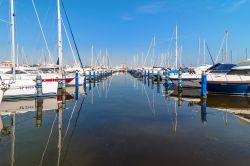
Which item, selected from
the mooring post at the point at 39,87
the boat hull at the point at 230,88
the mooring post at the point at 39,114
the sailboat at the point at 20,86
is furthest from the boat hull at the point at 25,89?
the boat hull at the point at 230,88

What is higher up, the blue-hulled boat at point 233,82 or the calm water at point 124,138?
the blue-hulled boat at point 233,82

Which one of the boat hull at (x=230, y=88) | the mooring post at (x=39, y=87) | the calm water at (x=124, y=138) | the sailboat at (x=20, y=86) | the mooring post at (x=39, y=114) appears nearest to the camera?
the calm water at (x=124, y=138)

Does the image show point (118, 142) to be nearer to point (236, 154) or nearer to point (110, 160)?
point (110, 160)

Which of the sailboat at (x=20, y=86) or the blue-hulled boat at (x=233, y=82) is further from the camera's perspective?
the blue-hulled boat at (x=233, y=82)

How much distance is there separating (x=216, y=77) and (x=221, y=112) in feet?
30.6

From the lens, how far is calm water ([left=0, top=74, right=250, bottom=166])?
6.46 m

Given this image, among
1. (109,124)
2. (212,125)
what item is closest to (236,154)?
(212,125)

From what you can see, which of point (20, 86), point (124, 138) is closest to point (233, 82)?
point (124, 138)

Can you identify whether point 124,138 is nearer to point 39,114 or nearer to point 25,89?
point 39,114

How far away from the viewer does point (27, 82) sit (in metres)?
18.4

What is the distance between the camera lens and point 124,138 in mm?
8438

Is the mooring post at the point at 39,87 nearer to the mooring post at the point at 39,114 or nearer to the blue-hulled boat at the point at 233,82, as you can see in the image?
the mooring post at the point at 39,114

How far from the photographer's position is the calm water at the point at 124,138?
6.46 meters

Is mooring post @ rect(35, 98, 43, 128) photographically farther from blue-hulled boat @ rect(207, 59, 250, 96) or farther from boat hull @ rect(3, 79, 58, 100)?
blue-hulled boat @ rect(207, 59, 250, 96)
